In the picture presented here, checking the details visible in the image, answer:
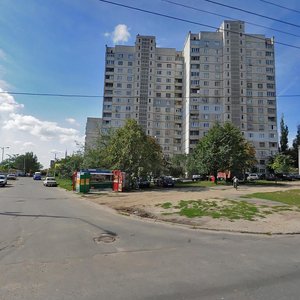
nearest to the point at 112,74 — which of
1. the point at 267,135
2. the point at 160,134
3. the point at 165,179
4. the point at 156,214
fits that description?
the point at 160,134

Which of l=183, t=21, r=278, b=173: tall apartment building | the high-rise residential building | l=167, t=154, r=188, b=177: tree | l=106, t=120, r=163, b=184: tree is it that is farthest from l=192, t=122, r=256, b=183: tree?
l=183, t=21, r=278, b=173: tall apartment building

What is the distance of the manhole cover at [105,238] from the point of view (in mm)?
8969

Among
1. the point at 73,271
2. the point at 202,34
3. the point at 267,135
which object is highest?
the point at 202,34

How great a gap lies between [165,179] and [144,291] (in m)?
41.1

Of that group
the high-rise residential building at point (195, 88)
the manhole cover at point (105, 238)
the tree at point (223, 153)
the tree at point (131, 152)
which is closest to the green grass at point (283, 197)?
the manhole cover at point (105, 238)

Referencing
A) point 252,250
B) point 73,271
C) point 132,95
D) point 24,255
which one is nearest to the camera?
point 73,271

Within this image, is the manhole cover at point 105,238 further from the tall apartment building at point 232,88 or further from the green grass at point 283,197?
the tall apartment building at point 232,88

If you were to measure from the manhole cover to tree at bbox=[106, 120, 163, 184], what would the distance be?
27886mm

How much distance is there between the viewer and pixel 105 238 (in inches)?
371

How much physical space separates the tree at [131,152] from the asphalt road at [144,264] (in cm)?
2714

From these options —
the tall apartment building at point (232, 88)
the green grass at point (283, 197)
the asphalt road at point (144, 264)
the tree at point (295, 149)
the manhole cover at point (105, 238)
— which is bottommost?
the asphalt road at point (144, 264)

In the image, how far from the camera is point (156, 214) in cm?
1511

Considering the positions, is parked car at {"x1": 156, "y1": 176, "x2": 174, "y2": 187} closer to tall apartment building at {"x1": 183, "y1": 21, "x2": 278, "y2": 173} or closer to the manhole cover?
the manhole cover

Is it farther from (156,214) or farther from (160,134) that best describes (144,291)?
(160,134)
